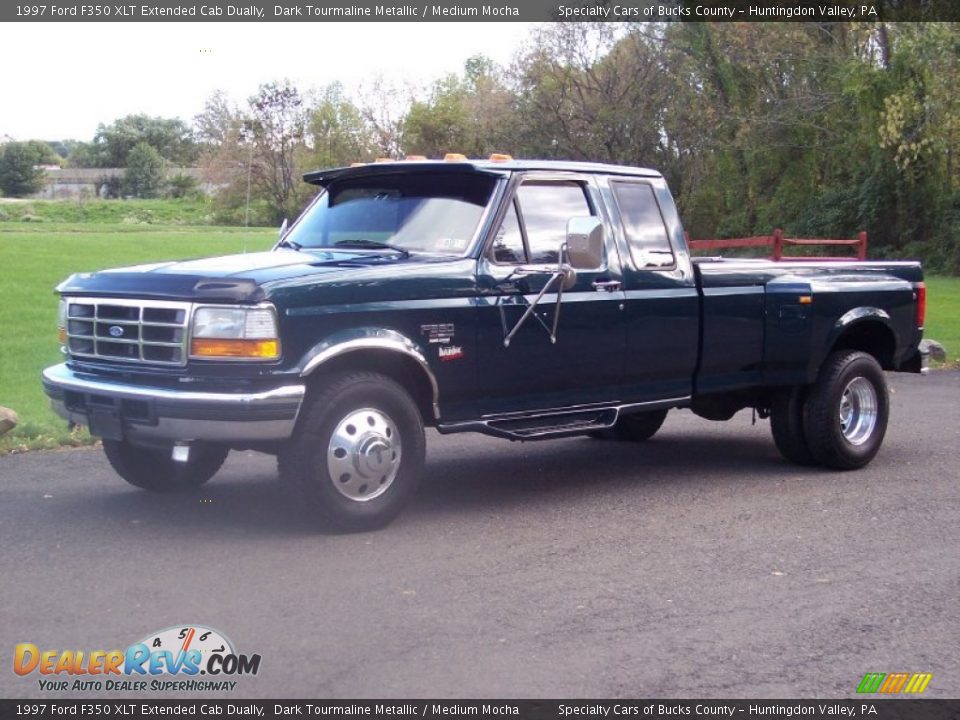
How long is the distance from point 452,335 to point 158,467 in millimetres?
2127

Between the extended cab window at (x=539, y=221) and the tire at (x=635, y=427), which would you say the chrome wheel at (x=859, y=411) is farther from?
the extended cab window at (x=539, y=221)

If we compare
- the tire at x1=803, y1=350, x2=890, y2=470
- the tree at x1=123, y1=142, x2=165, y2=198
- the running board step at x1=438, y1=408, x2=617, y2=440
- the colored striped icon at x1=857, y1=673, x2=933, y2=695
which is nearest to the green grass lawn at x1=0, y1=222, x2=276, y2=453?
the tree at x1=123, y1=142, x2=165, y2=198

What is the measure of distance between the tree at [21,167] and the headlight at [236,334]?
36424 millimetres

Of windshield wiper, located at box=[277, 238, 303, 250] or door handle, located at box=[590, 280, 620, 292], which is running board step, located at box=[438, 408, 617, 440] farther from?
windshield wiper, located at box=[277, 238, 303, 250]

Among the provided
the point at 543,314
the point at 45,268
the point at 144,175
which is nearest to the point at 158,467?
the point at 543,314

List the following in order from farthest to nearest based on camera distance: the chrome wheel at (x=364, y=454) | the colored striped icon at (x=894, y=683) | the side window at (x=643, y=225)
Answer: the side window at (x=643, y=225)
the chrome wheel at (x=364, y=454)
the colored striped icon at (x=894, y=683)

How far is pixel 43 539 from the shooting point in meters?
6.64

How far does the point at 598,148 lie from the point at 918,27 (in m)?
16.0

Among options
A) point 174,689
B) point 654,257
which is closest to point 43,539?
point 174,689

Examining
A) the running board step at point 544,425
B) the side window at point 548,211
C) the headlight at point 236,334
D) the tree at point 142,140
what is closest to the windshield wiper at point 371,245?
the side window at point 548,211

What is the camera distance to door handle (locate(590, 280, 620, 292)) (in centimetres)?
773

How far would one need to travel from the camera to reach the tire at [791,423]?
8.94m

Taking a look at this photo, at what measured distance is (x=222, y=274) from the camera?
6.50 metres
